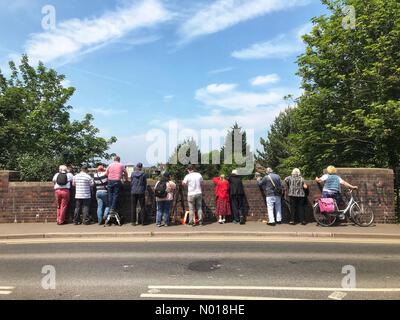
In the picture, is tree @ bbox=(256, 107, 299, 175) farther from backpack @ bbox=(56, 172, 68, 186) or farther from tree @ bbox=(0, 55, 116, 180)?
backpack @ bbox=(56, 172, 68, 186)

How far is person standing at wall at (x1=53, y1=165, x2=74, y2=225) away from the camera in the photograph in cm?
1220

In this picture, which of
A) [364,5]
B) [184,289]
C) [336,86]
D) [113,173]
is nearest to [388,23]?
[364,5]

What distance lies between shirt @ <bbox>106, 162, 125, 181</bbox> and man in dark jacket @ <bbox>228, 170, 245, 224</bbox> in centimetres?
357

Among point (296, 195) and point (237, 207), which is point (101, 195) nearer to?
point (237, 207)

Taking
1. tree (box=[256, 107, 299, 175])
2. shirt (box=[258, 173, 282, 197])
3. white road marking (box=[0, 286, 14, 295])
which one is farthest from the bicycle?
tree (box=[256, 107, 299, 175])

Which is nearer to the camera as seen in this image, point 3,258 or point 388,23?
point 3,258

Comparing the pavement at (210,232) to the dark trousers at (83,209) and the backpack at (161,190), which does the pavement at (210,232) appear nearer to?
the dark trousers at (83,209)

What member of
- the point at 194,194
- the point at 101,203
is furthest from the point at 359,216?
the point at 101,203

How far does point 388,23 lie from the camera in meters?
18.8

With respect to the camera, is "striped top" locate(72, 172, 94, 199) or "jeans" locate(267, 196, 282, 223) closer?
"jeans" locate(267, 196, 282, 223)

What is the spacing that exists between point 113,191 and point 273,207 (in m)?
5.14

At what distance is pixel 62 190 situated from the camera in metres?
12.3
